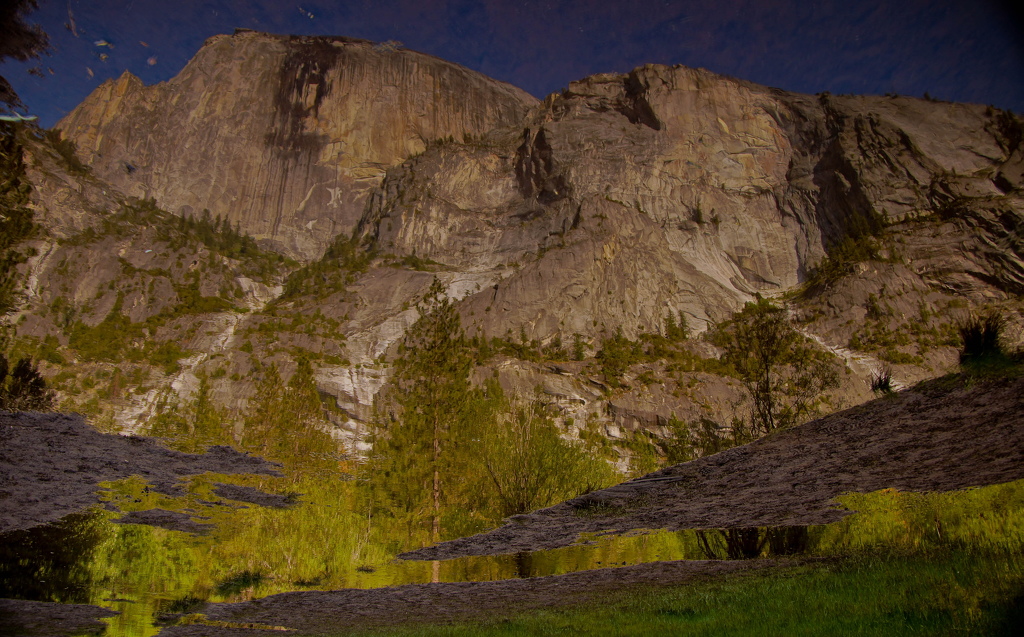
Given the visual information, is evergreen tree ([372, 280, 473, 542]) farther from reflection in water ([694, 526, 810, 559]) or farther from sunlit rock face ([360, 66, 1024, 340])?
sunlit rock face ([360, 66, 1024, 340])

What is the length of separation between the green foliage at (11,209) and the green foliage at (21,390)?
2417 millimetres

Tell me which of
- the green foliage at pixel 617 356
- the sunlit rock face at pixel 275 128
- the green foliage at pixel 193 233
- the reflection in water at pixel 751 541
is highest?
the sunlit rock face at pixel 275 128

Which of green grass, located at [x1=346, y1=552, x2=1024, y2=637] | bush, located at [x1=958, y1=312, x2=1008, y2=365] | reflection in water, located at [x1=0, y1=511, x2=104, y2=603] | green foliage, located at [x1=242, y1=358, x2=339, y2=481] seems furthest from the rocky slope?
bush, located at [x1=958, y1=312, x2=1008, y2=365]

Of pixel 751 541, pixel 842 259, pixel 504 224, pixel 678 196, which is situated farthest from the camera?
pixel 678 196

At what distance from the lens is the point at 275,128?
122 metres

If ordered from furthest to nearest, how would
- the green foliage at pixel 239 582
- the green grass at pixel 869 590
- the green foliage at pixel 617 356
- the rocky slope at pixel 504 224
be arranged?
Result: the green foliage at pixel 617 356
the rocky slope at pixel 504 224
the green foliage at pixel 239 582
the green grass at pixel 869 590

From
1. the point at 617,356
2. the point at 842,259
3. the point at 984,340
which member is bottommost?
the point at 984,340

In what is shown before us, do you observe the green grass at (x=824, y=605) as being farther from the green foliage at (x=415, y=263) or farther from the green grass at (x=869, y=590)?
the green foliage at (x=415, y=263)

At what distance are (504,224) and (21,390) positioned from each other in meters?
93.4

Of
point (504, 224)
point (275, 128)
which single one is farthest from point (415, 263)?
point (275, 128)

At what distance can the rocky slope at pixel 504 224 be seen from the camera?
70812 millimetres

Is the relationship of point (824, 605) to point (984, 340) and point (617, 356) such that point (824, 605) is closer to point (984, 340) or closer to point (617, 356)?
point (984, 340)

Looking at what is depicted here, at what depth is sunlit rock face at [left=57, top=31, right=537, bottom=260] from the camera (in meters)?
112

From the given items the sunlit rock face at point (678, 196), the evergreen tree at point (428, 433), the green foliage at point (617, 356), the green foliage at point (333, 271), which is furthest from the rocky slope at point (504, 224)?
the evergreen tree at point (428, 433)
